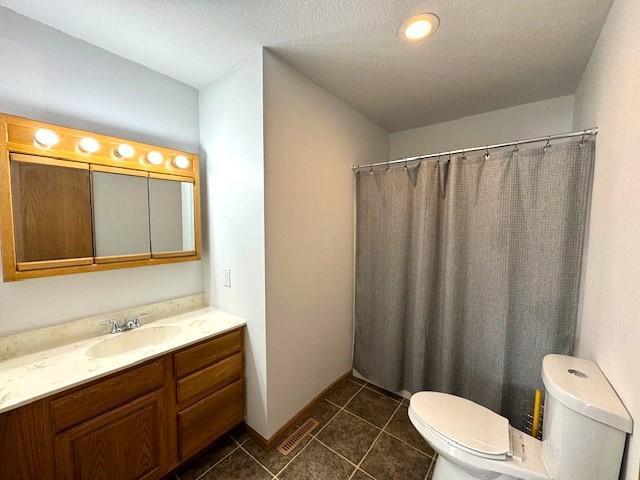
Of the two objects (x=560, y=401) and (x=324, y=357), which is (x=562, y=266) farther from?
(x=324, y=357)

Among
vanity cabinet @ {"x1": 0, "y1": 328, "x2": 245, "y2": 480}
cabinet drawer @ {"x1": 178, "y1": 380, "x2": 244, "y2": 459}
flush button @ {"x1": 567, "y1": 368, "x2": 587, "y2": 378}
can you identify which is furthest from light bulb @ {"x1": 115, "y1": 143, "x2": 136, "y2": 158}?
flush button @ {"x1": 567, "y1": 368, "x2": 587, "y2": 378}

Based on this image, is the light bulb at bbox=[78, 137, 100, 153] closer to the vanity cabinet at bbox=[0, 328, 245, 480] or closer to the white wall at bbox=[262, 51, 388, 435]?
the white wall at bbox=[262, 51, 388, 435]

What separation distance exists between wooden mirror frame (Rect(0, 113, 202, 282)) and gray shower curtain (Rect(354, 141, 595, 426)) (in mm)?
1551

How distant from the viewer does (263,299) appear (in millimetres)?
1518

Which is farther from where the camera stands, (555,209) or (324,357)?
(324,357)

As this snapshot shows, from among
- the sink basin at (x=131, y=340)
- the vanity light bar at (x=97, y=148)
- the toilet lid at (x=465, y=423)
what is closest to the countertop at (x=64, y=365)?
the sink basin at (x=131, y=340)

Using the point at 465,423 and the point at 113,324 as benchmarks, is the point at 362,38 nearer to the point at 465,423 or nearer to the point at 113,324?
the point at 465,423

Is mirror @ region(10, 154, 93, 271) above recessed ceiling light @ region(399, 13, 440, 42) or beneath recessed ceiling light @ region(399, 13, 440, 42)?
beneath

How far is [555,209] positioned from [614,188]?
1.41 feet

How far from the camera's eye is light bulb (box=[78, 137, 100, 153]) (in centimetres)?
133

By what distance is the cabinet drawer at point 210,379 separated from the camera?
4.51 ft

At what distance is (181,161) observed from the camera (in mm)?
1730

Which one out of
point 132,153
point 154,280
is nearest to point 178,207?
point 132,153

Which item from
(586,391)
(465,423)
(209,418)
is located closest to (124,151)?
(209,418)
